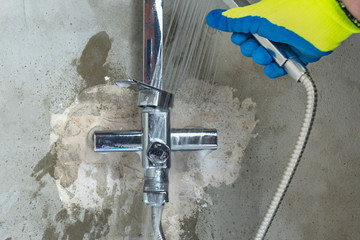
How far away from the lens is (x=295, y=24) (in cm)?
55

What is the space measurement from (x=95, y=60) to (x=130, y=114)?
0.13 meters

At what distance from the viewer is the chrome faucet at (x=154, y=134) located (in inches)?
21.1

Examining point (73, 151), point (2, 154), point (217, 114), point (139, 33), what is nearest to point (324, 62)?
point (217, 114)

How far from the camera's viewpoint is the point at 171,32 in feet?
2.22

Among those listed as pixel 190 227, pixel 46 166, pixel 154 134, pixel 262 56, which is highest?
pixel 262 56

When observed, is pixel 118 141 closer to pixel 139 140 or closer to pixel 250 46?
pixel 139 140

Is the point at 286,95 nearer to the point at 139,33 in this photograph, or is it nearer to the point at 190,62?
the point at 190,62

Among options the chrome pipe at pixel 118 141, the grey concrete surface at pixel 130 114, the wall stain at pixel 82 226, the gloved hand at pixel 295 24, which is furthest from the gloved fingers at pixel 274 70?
the wall stain at pixel 82 226

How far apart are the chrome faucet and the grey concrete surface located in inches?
3.7

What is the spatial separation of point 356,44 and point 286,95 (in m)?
0.20

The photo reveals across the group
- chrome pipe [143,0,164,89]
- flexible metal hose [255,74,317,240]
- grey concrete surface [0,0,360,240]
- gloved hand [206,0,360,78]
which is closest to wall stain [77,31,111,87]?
grey concrete surface [0,0,360,240]

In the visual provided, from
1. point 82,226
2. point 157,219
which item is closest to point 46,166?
point 82,226

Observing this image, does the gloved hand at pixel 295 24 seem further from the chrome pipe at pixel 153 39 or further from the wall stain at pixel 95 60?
the wall stain at pixel 95 60

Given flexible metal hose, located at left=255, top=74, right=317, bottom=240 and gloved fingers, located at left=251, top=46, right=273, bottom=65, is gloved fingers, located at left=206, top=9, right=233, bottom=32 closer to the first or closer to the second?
gloved fingers, located at left=251, top=46, right=273, bottom=65
